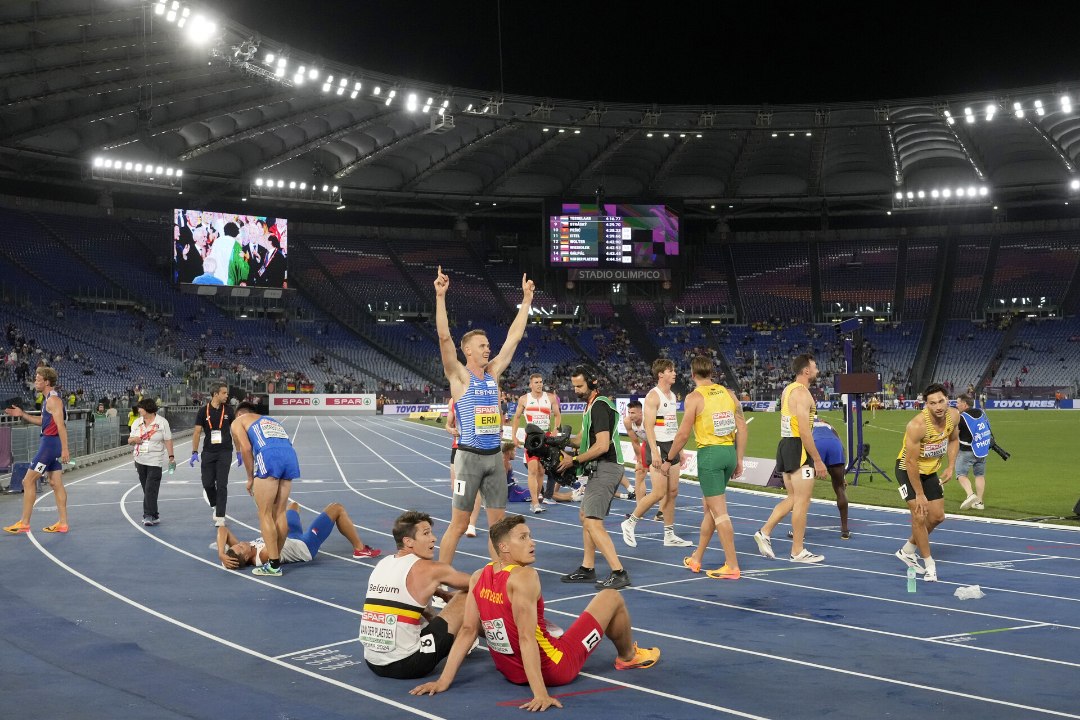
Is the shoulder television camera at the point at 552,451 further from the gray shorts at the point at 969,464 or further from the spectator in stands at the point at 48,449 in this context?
the gray shorts at the point at 969,464

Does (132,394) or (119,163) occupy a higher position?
(119,163)

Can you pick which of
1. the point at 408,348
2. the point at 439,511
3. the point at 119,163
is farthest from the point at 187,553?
the point at 408,348

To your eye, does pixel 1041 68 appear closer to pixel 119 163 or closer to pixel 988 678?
pixel 119 163

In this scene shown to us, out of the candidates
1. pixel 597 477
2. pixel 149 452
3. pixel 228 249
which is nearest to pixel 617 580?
pixel 597 477

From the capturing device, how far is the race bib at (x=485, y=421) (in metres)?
8.95

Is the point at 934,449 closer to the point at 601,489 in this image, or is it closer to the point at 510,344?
the point at 601,489

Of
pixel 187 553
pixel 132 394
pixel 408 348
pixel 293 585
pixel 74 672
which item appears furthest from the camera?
pixel 408 348

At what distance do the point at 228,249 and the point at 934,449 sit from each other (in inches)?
1933

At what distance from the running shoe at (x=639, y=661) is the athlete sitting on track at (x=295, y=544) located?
16.6 ft

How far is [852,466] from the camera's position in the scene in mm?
19172

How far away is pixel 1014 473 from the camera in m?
21.8

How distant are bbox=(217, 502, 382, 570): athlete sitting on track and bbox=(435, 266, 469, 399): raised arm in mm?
3180

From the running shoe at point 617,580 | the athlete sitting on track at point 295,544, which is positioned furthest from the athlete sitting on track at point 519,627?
the athlete sitting on track at point 295,544

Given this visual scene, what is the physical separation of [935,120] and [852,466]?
116ft
